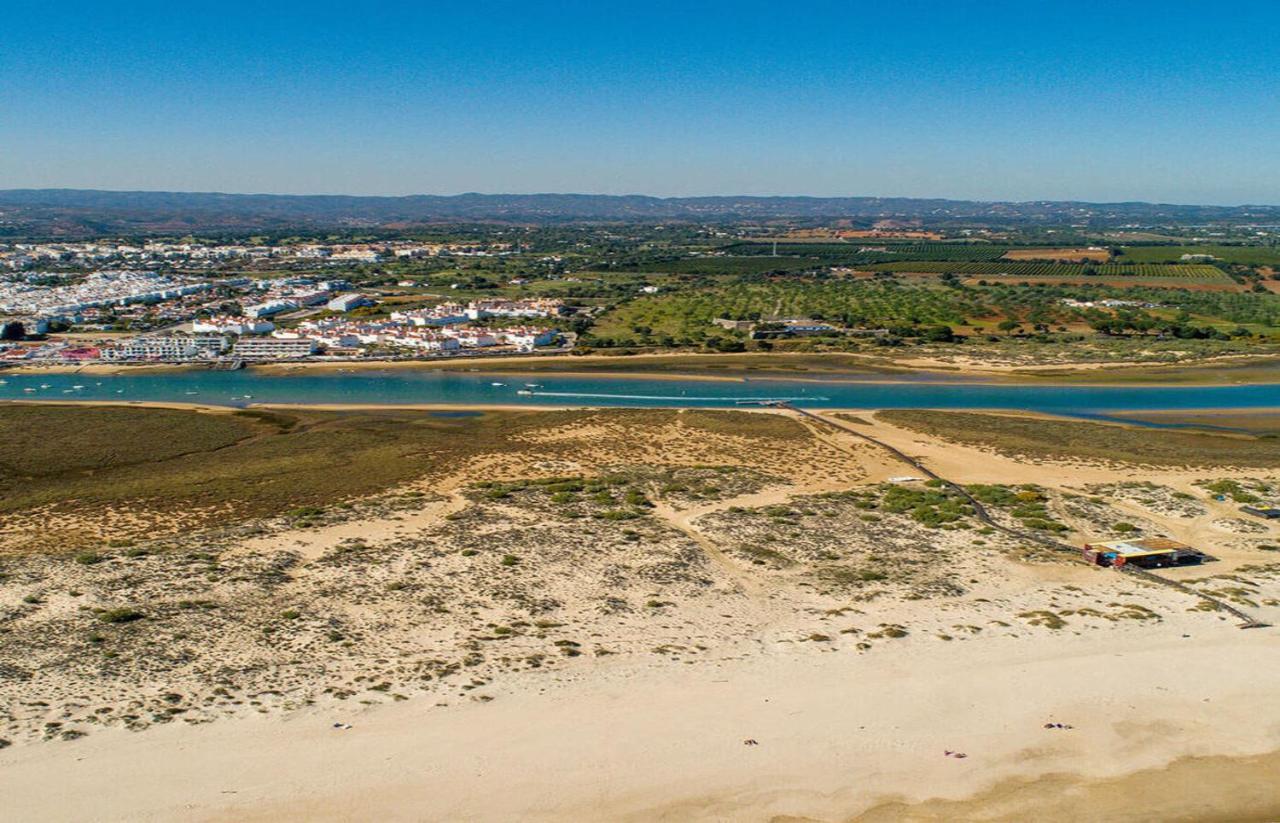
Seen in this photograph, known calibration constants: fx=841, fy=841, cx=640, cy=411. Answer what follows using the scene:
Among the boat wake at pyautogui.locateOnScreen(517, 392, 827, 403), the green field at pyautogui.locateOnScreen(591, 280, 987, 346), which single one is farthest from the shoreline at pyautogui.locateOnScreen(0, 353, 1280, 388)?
the green field at pyautogui.locateOnScreen(591, 280, 987, 346)

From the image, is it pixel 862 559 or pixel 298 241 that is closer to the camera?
pixel 862 559

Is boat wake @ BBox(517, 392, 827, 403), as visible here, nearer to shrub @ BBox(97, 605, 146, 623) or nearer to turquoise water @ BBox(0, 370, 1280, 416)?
turquoise water @ BBox(0, 370, 1280, 416)

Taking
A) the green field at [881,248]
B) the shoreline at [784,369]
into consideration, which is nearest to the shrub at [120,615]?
the shoreline at [784,369]

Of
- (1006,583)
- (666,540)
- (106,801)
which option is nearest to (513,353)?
(666,540)

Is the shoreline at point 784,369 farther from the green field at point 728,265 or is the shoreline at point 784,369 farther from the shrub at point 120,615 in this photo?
the green field at point 728,265

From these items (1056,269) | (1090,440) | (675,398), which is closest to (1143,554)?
(1090,440)

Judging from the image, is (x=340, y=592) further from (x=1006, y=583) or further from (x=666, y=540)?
(x=1006, y=583)
